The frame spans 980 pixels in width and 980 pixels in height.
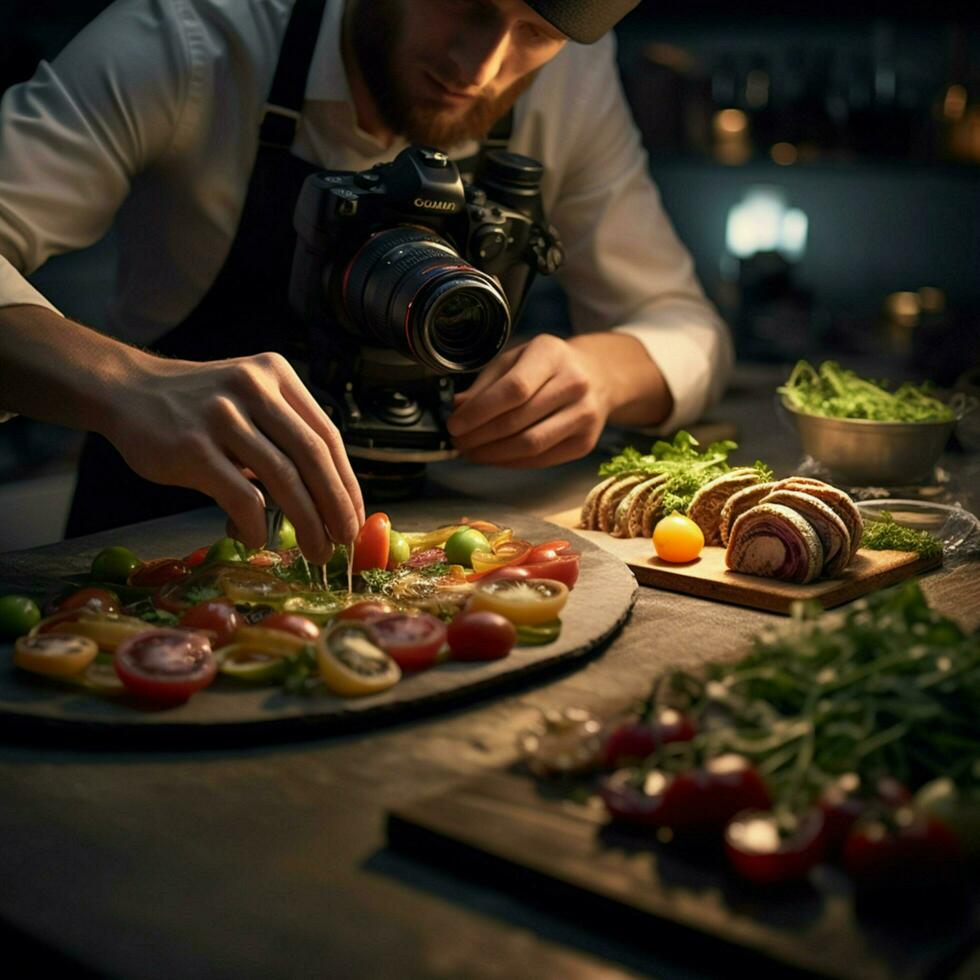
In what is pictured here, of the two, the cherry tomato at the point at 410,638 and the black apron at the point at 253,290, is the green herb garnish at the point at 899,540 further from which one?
the black apron at the point at 253,290

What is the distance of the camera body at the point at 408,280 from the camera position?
1.52 meters

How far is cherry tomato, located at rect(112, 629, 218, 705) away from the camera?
1.08 m

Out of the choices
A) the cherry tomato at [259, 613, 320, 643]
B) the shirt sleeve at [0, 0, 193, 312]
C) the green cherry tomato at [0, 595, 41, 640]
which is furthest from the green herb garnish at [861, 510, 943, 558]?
the shirt sleeve at [0, 0, 193, 312]

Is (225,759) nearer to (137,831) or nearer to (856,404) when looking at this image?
(137,831)

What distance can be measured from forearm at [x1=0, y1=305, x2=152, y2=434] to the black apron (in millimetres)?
390

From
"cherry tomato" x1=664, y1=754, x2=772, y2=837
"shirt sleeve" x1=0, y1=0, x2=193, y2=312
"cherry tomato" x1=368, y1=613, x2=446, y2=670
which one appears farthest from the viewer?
"shirt sleeve" x1=0, y1=0, x2=193, y2=312

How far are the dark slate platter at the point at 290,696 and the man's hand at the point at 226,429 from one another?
7.9 inches

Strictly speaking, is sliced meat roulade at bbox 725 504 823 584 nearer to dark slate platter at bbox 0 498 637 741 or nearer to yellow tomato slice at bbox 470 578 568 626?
dark slate platter at bbox 0 498 637 741

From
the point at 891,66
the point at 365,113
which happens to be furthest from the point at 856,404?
the point at 891,66

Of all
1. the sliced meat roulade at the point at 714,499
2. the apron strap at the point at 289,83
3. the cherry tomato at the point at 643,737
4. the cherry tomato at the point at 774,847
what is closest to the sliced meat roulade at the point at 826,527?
the sliced meat roulade at the point at 714,499

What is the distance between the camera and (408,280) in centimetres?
150

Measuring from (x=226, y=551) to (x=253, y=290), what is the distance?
0.72m

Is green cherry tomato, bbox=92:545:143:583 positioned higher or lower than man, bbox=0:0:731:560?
lower

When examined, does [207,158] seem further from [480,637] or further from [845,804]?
[845,804]
